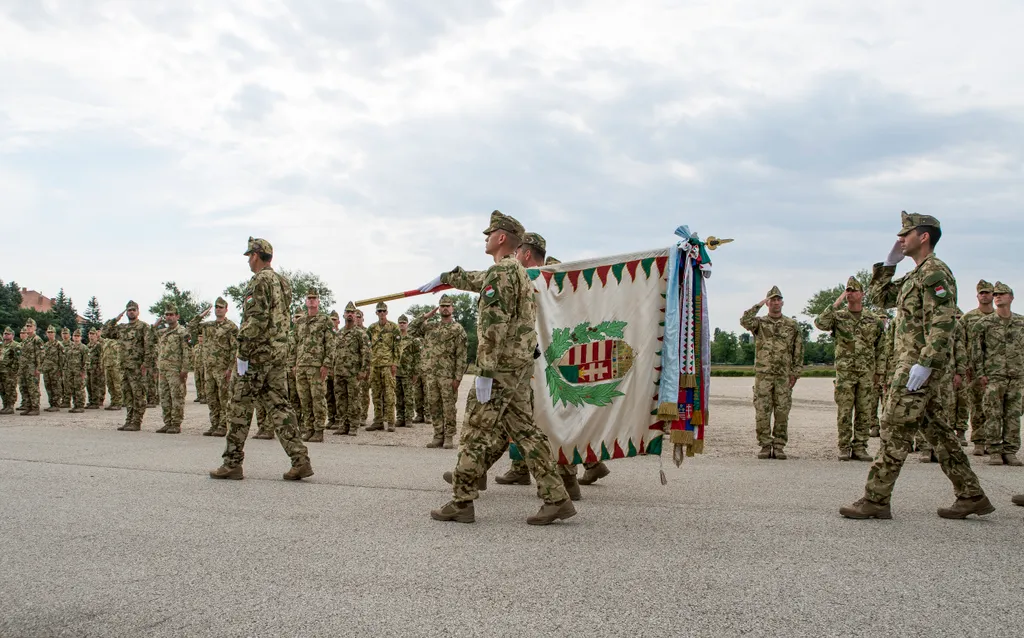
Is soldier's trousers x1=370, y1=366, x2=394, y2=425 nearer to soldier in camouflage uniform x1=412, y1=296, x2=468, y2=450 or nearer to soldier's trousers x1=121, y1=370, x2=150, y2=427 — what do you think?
soldier in camouflage uniform x1=412, y1=296, x2=468, y2=450

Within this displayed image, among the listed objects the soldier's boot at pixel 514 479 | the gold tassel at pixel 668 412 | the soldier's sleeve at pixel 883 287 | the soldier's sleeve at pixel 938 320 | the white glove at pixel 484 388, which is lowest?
the soldier's boot at pixel 514 479

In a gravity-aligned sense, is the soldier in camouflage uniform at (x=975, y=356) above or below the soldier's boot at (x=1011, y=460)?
above

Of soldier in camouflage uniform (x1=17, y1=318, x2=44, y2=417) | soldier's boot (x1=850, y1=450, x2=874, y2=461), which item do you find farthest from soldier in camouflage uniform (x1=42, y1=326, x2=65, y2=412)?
soldier's boot (x1=850, y1=450, x2=874, y2=461)

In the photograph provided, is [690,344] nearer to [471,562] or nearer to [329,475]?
[471,562]

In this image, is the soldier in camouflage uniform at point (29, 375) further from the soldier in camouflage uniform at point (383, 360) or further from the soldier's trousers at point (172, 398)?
the soldier in camouflage uniform at point (383, 360)

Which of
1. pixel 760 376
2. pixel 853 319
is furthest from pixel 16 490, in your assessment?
pixel 853 319

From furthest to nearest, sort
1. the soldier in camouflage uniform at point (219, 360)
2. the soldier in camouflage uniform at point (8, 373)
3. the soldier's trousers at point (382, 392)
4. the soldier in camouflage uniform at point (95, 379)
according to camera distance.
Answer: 1. the soldier in camouflage uniform at point (95, 379)
2. the soldier in camouflage uniform at point (8, 373)
3. the soldier's trousers at point (382, 392)
4. the soldier in camouflage uniform at point (219, 360)

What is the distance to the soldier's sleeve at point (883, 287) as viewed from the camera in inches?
241

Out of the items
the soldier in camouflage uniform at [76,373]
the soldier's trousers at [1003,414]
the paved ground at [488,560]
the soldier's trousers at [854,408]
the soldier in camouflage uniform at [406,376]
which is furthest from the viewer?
the soldier in camouflage uniform at [76,373]

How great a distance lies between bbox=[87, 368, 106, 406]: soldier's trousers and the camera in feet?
63.9

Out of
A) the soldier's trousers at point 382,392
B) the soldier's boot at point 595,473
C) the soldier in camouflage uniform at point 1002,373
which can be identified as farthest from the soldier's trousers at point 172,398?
the soldier in camouflage uniform at point 1002,373

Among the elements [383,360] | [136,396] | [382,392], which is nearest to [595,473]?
[383,360]

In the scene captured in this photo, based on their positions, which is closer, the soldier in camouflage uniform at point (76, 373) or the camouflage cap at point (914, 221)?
the camouflage cap at point (914, 221)

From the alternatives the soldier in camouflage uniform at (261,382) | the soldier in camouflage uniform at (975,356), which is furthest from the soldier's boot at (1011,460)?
the soldier in camouflage uniform at (261,382)
